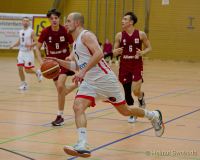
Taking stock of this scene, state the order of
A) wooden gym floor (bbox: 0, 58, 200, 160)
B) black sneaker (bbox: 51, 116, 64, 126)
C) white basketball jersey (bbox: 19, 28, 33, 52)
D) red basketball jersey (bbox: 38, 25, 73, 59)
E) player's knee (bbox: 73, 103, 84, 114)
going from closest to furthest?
player's knee (bbox: 73, 103, 84, 114), wooden gym floor (bbox: 0, 58, 200, 160), black sneaker (bbox: 51, 116, 64, 126), red basketball jersey (bbox: 38, 25, 73, 59), white basketball jersey (bbox: 19, 28, 33, 52)

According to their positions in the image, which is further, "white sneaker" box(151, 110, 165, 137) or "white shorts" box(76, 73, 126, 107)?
"white sneaker" box(151, 110, 165, 137)

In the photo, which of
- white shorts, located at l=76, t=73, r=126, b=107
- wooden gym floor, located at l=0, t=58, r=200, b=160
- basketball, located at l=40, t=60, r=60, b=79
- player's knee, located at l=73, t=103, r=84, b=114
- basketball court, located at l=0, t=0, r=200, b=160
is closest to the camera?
player's knee, located at l=73, t=103, r=84, b=114

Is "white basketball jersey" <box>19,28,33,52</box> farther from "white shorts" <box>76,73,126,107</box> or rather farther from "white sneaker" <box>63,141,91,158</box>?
"white sneaker" <box>63,141,91,158</box>

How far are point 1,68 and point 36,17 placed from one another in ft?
20.2

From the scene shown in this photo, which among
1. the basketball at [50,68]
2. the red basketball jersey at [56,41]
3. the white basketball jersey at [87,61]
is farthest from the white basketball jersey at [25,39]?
the white basketball jersey at [87,61]

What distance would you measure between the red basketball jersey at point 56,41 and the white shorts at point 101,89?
267 centimetres

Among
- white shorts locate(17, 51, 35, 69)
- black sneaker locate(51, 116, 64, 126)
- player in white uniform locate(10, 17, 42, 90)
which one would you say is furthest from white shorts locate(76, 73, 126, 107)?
white shorts locate(17, 51, 35, 69)

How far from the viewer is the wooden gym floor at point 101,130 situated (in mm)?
6441

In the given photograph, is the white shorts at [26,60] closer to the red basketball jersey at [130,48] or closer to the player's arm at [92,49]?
the red basketball jersey at [130,48]

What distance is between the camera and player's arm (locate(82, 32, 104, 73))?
6129mm

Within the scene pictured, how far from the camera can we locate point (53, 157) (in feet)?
20.2

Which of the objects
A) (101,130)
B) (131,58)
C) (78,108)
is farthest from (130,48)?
(78,108)

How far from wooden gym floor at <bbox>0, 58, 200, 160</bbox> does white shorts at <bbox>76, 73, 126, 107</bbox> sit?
0.74 metres

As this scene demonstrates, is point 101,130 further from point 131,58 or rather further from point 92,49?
point 92,49
